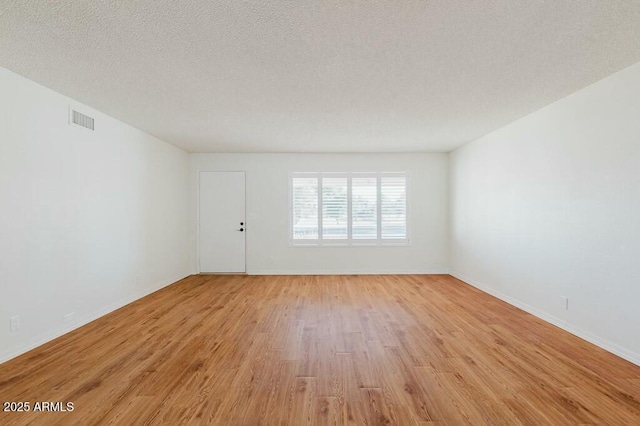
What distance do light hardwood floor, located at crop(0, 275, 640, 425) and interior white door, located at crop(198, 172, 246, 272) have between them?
2223 mm

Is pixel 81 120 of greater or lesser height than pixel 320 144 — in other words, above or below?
below

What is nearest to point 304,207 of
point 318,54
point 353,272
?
point 353,272

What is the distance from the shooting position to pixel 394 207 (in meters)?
6.07

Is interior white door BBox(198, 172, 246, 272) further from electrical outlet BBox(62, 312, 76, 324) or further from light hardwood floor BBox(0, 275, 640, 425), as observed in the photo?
electrical outlet BBox(62, 312, 76, 324)

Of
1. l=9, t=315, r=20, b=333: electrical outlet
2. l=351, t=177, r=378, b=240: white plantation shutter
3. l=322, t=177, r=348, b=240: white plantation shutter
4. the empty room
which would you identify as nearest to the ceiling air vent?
the empty room

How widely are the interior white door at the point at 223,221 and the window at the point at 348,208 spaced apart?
3.76 ft

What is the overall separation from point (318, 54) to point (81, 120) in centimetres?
304

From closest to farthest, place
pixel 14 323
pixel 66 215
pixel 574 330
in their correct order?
pixel 14 323, pixel 574 330, pixel 66 215

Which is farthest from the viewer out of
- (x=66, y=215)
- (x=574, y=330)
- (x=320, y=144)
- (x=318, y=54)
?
(x=320, y=144)

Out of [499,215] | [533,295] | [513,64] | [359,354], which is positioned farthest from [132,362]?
[499,215]

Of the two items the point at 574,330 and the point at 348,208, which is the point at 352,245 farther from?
the point at 574,330

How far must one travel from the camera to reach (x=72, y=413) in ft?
5.99

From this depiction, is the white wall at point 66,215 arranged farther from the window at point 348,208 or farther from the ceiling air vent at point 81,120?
the window at point 348,208

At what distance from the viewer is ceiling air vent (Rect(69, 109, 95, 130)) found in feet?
10.6
